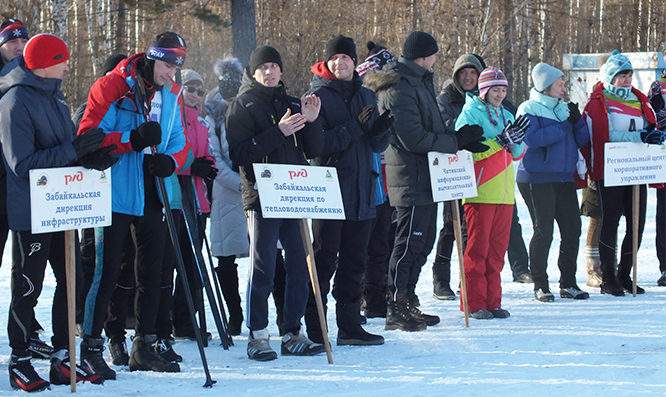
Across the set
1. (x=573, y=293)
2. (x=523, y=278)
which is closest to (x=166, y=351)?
(x=573, y=293)

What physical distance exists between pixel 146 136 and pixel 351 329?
80.3 inches

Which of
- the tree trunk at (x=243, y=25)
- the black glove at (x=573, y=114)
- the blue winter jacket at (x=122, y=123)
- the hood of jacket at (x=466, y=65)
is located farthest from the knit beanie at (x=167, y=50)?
the tree trunk at (x=243, y=25)

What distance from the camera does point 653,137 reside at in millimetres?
7242

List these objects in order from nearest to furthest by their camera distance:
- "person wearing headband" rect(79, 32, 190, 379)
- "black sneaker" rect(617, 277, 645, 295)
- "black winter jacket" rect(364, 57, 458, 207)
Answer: "person wearing headband" rect(79, 32, 190, 379) < "black winter jacket" rect(364, 57, 458, 207) < "black sneaker" rect(617, 277, 645, 295)

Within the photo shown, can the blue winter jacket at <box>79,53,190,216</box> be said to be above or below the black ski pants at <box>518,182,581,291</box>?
above

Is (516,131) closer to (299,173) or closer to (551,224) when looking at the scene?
(551,224)

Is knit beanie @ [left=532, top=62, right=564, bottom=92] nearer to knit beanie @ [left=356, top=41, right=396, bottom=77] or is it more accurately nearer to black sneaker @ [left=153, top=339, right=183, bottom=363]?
knit beanie @ [left=356, top=41, right=396, bottom=77]

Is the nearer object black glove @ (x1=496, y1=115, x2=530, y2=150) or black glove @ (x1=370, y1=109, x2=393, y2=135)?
black glove @ (x1=370, y1=109, x2=393, y2=135)

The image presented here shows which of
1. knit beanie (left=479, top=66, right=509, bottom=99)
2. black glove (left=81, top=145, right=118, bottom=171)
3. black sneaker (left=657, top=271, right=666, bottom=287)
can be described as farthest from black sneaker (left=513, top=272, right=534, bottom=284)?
black glove (left=81, top=145, right=118, bottom=171)

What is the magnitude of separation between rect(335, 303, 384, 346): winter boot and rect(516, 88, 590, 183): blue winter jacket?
2.34 m

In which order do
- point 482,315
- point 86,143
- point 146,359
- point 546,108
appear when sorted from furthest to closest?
point 546,108
point 482,315
point 146,359
point 86,143

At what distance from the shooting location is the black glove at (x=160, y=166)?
15.1 feet

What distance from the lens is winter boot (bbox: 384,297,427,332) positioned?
596cm

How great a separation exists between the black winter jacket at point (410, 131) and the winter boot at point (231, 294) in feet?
4.42
